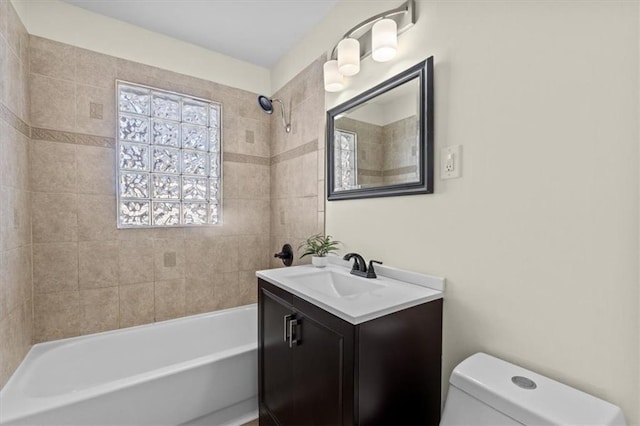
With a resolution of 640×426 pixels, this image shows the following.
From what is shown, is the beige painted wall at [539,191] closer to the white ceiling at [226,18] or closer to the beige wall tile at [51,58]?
the white ceiling at [226,18]

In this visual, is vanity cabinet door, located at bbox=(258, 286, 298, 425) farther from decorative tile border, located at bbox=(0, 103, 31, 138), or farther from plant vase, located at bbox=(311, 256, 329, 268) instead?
decorative tile border, located at bbox=(0, 103, 31, 138)

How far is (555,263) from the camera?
874mm

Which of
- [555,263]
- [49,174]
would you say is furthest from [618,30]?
[49,174]

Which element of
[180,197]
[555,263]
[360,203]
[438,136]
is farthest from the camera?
[180,197]

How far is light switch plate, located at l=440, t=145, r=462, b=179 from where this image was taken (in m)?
1.12

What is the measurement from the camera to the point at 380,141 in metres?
1.46

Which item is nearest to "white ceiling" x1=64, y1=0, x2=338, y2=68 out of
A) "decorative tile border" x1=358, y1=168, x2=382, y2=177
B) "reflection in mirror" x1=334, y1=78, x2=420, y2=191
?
"reflection in mirror" x1=334, y1=78, x2=420, y2=191

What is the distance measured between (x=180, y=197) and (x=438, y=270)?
6.14ft

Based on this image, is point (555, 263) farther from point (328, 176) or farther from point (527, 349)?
point (328, 176)

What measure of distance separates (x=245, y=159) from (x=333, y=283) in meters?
1.43

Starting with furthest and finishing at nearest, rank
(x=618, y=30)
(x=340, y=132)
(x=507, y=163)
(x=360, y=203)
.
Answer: (x=340, y=132) → (x=360, y=203) → (x=507, y=163) → (x=618, y=30)

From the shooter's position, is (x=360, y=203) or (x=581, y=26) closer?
(x=581, y=26)

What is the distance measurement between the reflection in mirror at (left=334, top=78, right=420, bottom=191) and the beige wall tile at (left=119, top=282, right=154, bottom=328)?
1566 millimetres

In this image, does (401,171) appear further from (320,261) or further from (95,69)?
(95,69)
